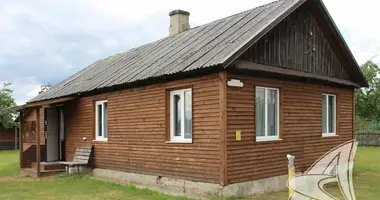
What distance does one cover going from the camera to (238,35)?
11164 mm

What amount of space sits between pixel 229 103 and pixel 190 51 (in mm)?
2826

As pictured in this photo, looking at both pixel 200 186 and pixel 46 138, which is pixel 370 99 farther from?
pixel 200 186

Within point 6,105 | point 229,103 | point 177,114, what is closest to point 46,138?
point 177,114

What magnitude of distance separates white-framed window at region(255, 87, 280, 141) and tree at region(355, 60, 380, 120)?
987 inches

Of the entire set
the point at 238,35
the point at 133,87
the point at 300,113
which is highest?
the point at 238,35

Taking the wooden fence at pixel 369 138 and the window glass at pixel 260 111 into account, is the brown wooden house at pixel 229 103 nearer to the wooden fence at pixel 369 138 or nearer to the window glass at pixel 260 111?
the window glass at pixel 260 111

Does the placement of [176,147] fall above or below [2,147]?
above

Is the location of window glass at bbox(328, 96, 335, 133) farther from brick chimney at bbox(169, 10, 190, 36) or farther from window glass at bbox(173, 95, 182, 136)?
brick chimney at bbox(169, 10, 190, 36)

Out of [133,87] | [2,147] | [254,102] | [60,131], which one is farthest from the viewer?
[2,147]

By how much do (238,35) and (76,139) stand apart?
851 cm

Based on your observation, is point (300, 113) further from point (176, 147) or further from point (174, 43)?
point (174, 43)

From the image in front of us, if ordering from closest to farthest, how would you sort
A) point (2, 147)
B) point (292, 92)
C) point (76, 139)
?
point (292, 92), point (76, 139), point (2, 147)

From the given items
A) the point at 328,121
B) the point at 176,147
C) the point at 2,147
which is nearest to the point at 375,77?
the point at 328,121

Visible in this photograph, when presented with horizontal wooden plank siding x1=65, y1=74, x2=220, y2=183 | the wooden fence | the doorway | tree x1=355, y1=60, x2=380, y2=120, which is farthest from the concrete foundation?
tree x1=355, y1=60, x2=380, y2=120
